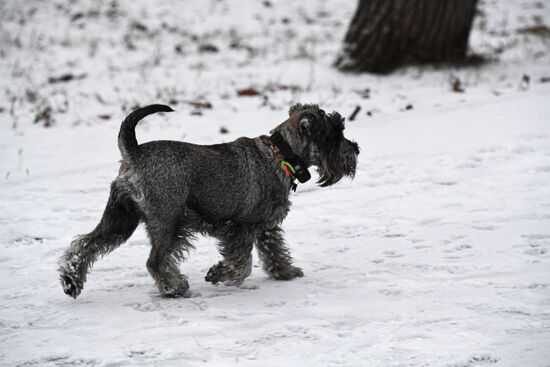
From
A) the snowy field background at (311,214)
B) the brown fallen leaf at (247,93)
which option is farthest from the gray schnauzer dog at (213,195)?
the brown fallen leaf at (247,93)

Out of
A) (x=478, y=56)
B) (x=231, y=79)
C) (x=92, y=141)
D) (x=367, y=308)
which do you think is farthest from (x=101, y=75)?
(x=367, y=308)

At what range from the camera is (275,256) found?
5141 mm

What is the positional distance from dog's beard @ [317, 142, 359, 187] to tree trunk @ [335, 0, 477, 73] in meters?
7.01

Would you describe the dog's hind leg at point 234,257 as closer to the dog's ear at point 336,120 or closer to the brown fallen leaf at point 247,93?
the dog's ear at point 336,120

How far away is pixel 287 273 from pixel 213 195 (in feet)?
3.21

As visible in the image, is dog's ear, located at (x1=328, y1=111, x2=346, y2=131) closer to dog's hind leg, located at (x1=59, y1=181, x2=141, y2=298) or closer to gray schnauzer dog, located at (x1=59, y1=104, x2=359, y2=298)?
gray schnauzer dog, located at (x1=59, y1=104, x2=359, y2=298)

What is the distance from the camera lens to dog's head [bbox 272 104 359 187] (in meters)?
5.02

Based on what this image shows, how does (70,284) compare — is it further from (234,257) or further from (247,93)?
(247,93)

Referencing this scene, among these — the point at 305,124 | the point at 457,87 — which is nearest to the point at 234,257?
the point at 305,124

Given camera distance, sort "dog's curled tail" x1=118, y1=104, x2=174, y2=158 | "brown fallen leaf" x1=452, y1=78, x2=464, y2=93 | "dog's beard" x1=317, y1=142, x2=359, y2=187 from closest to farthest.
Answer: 1. "dog's curled tail" x1=118, y1=104, x2=174, y2=158
2. "dog's beard" x1=317, y1=142, x2=359, y2=187
3. "brown fallen leaf" x1=452, y1=78, x2=464, y2=93

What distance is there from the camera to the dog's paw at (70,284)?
4539 millimetres

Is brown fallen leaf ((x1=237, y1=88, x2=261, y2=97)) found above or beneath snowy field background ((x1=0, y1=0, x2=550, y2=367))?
above

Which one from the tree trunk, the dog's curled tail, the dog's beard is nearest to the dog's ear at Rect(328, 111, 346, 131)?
the dog's beard

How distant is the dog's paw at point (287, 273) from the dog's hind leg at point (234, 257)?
27 cm
